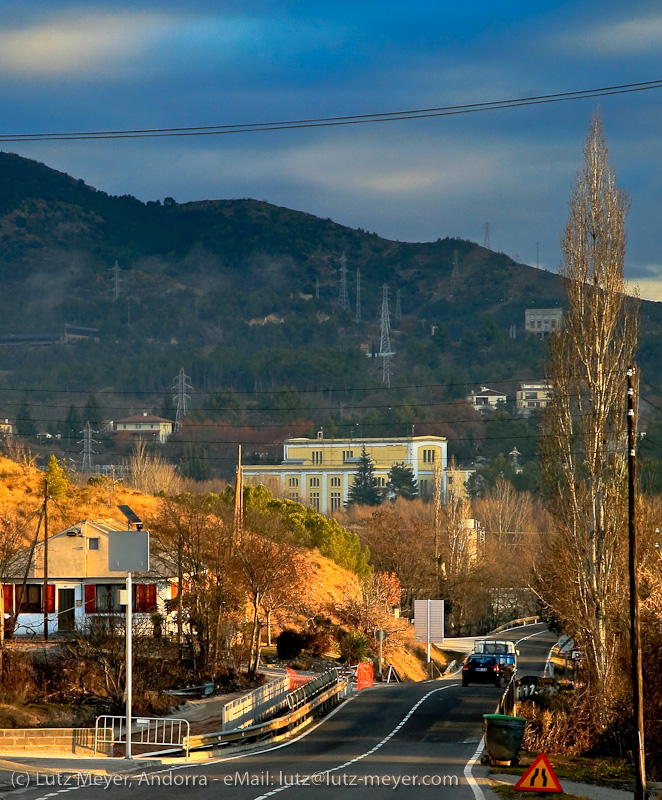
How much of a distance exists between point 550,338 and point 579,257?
9.67 feet

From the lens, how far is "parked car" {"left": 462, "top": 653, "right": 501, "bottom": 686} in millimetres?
46344

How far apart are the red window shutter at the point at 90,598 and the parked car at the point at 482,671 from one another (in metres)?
18.4

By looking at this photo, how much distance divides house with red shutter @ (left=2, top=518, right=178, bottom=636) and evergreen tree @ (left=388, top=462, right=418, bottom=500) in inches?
5434

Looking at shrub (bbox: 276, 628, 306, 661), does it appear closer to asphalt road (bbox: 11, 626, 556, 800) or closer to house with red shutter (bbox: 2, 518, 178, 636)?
house with red shutter (bbox: 2, 518, 178, 636)

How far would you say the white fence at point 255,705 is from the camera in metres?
32.6

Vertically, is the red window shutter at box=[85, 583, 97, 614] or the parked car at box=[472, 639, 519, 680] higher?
the red window shutter at box=[85, 583, 97, 614]

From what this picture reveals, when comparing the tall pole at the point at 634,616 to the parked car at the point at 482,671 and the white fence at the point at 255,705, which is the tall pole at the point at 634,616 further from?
the parked car at the point at 482,671

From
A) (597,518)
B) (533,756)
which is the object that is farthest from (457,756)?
(597,518)

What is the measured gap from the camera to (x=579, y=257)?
1608 inches

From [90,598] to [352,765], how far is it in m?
31.0

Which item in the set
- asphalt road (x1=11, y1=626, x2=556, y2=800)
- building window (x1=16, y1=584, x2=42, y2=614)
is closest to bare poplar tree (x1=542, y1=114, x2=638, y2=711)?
asphalt road (x1=11, y1=626, x2=556, y2=800)

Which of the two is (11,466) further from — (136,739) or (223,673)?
(136,739)

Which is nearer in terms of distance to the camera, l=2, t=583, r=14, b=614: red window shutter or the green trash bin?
the green trash bin

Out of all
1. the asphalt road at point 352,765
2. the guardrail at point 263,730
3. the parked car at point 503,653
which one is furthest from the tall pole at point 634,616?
the parked car at point 503,653
